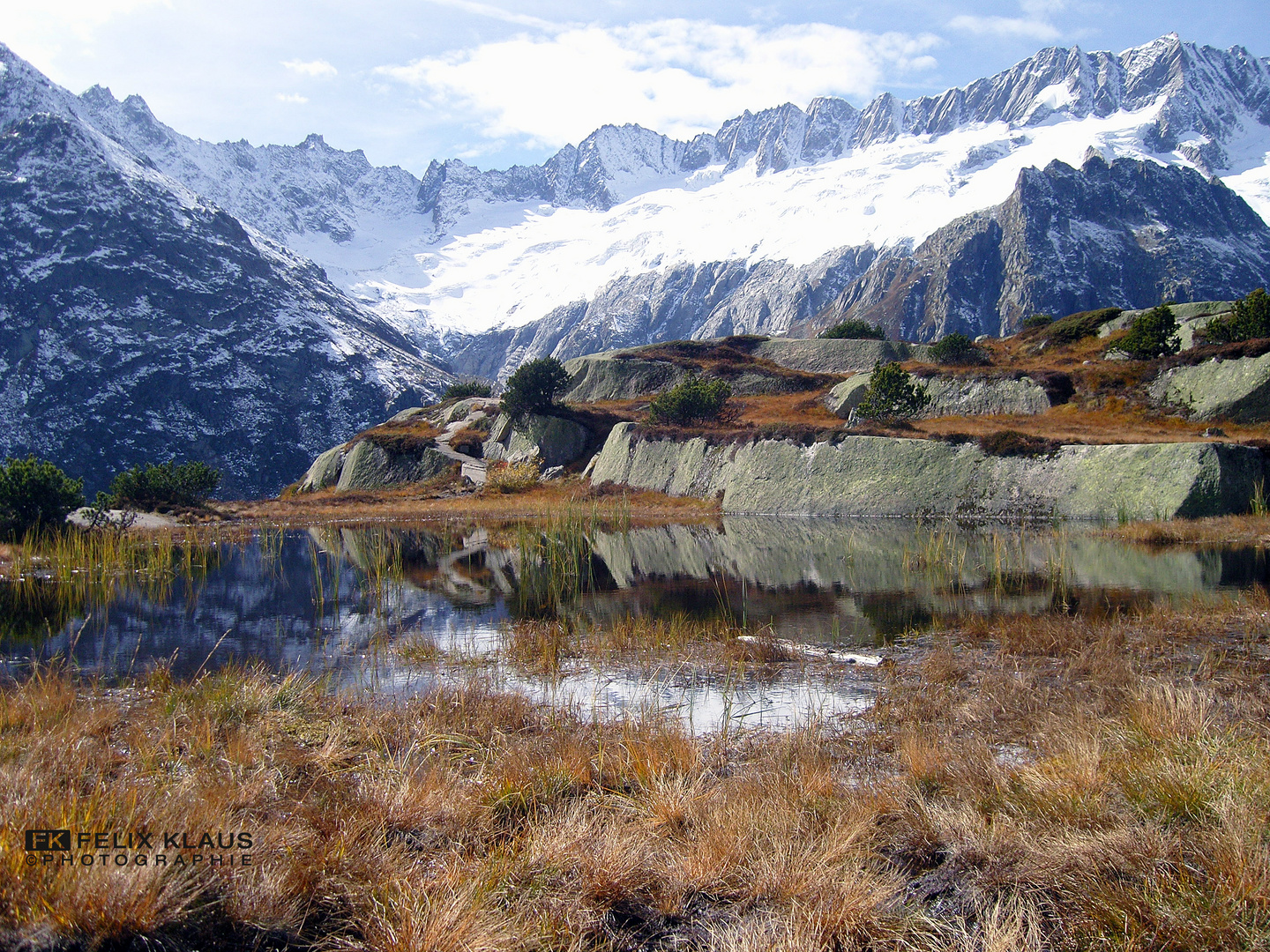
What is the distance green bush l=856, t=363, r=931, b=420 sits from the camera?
42.2 meters

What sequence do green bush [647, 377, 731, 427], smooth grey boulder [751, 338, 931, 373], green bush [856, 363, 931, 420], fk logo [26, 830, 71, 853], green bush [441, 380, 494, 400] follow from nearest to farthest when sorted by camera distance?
fk logo [26, 830, 71, 853], green bush [856, 363, 931, 420], green bush [647, 377, 731, 427], smooth grey boulder [751, 338, 931, 373], green bush [441, 380, 494, 400]

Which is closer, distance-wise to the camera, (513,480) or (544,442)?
(513,480)

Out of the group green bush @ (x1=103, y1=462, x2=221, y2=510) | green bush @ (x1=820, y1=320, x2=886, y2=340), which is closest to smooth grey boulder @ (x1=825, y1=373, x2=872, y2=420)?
green bush @ (x1=820, y1=320, x2=886, y2=340)

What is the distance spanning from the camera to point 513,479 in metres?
47.4

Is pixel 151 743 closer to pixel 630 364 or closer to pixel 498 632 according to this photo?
pixel 498 632

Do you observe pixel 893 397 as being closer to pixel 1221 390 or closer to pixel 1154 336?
pixel 1221 390

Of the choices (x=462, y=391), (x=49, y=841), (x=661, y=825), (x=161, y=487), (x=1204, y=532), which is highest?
(x=462, y=391)

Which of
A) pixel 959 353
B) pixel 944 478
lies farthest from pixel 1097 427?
pixel 959 353

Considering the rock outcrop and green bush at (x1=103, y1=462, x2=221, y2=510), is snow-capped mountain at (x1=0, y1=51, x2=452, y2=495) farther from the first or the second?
the rock outcrop

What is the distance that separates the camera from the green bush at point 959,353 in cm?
5878

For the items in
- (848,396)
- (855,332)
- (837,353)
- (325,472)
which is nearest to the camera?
(848,396)

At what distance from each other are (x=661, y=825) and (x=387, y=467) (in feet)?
175

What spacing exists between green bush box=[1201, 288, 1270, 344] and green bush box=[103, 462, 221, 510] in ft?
191

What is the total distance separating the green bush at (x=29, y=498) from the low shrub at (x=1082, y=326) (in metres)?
61.8
